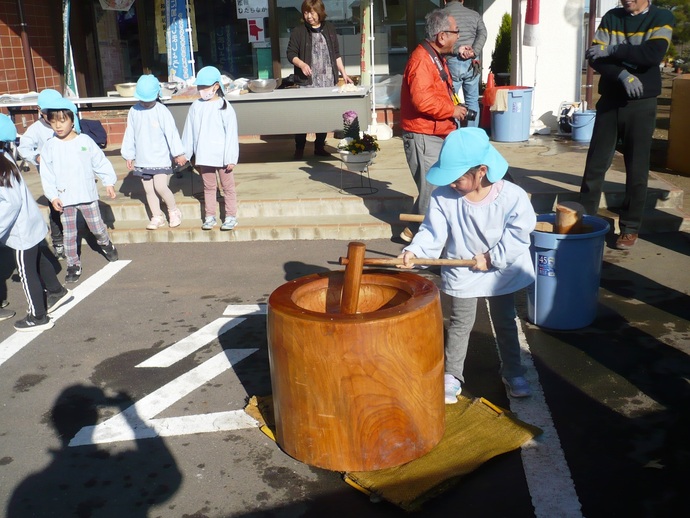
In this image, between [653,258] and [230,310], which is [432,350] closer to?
[230,310]

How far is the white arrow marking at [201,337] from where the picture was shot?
4987 mm

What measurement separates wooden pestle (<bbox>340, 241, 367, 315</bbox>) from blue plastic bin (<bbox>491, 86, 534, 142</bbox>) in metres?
7.46

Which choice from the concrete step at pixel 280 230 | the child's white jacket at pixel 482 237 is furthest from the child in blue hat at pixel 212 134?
the child's white jacket at pixel 482 237

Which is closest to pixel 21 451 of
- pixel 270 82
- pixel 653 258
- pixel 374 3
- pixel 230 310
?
pixel 230 310

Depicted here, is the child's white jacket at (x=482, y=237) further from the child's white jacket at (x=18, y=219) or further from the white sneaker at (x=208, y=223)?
the white sneaker at (x=208, y=223)

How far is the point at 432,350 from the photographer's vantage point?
3541mm

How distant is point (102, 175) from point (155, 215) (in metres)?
1.25

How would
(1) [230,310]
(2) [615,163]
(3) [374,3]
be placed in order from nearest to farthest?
(1) [230,310] < (2) [615,163] < (3) [374,3]

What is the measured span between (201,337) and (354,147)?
3.48 m

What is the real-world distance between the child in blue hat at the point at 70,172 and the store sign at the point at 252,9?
Result: 248 inches

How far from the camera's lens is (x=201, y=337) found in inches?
211

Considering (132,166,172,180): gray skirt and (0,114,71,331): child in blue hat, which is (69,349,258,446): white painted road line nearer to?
(0,114,71,331): child in blue hat

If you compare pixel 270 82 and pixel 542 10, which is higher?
pixel 542 10

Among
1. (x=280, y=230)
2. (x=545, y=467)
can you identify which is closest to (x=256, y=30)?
(x=280, y=230)
